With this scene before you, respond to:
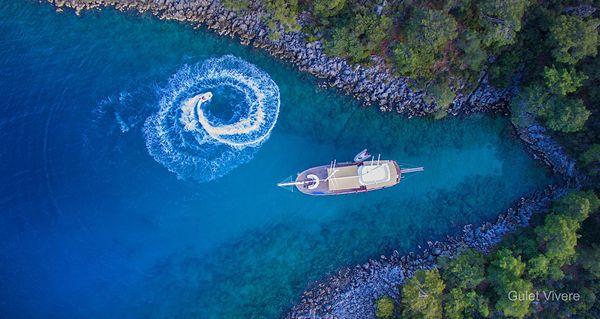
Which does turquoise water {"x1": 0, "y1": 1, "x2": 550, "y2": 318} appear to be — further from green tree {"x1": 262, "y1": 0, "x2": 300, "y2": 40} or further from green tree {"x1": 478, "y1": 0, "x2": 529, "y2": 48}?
green tree {"x1": 478, "y1": 0, "x2": 529, "y2": 48}

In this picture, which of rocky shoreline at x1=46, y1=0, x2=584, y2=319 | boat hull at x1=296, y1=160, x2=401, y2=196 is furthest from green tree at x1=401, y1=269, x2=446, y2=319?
boat hull at x1=296, y1=160, x2=401, y2=196

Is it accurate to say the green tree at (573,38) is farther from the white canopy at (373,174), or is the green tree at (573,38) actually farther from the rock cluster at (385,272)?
the white canopy at (373,174)

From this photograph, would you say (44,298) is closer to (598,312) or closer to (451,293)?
(451,293)

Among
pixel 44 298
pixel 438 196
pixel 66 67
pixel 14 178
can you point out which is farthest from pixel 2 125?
pixel 438 196

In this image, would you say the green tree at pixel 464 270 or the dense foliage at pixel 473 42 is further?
the green tree at pixel 464 270

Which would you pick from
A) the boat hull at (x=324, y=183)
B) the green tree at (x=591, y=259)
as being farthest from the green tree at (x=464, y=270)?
the boat hull at (x=324, y=183)
